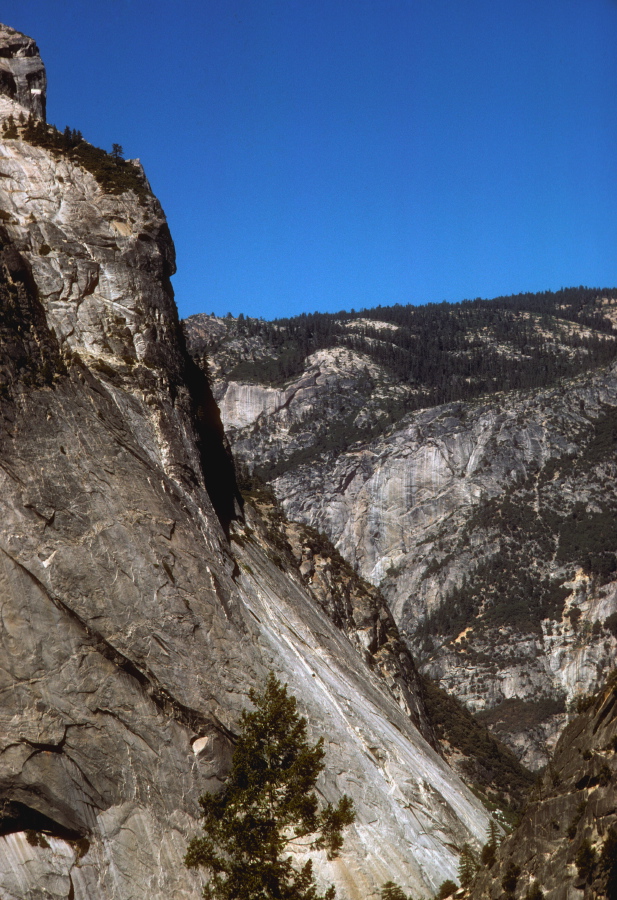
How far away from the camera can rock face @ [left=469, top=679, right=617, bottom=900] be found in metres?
18.9

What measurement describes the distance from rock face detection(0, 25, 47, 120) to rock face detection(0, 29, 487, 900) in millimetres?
5689

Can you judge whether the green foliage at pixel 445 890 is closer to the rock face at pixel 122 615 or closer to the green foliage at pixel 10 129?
the rock face at pixel 122 615

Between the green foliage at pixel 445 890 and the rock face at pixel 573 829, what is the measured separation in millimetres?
2980

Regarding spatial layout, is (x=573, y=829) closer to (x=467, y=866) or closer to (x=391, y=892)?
(x=391, y=892)

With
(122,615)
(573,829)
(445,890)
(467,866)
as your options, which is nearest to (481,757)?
(467,866)

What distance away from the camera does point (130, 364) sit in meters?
29.8

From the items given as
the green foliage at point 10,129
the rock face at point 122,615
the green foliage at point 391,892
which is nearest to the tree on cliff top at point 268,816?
the rock face at point 122,615

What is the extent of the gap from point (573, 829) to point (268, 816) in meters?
7.58

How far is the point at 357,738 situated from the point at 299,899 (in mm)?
7289

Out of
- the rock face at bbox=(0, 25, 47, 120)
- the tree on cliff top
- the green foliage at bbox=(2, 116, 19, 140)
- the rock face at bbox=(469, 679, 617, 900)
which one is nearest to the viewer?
the rock face at bbox=(469, 679, 617, 900)

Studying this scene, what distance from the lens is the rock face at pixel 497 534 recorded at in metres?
135

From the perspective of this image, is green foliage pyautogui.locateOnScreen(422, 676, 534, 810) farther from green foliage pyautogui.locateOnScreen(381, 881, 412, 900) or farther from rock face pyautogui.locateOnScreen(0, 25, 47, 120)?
rock face pyautogui.locateOnScreen(0, 25, 47, 120)

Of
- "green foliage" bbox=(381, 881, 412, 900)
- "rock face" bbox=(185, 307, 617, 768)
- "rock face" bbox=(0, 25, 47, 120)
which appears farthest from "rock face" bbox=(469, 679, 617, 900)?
"rock face" bbox=(185, 307, 617, 768)

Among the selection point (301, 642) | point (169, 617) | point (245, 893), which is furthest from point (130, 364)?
point (245, 893)
